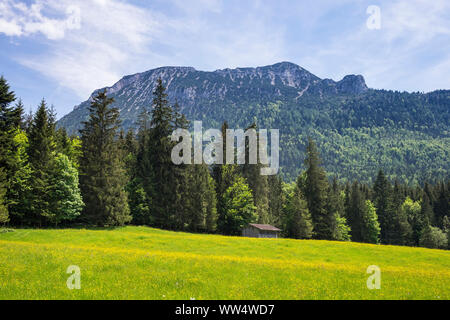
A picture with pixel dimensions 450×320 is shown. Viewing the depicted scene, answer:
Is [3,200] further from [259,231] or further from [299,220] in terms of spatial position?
[299,220]

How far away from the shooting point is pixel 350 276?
698 inches

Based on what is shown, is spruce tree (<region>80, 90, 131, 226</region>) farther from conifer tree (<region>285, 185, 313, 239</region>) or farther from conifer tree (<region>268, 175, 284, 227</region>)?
conifer tree (<region>268, 175, 284, 227</region>)

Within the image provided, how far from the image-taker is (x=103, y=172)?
151 ft

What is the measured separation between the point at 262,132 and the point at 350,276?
54.0m

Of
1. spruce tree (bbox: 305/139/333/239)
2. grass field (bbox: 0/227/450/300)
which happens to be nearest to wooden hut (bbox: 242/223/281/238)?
spruce tree (bbox: 305/139/333/239)

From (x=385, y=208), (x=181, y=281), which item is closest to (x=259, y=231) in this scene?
(x=181, y=281)

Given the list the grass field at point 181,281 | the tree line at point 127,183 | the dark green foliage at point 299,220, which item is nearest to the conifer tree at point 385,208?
the tree line at point 127,183

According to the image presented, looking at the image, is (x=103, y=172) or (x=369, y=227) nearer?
(x=103, y=172)

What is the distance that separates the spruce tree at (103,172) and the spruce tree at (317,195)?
3797 centimetres

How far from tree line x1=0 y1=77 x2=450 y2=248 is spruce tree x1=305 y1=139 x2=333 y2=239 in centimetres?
21

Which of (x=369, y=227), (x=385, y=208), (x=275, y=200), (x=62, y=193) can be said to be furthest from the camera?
(x=385, y=208)

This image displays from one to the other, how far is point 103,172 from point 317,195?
141 ft

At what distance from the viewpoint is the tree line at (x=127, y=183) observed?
40.8 metres

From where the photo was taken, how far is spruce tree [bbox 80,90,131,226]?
44.7m
